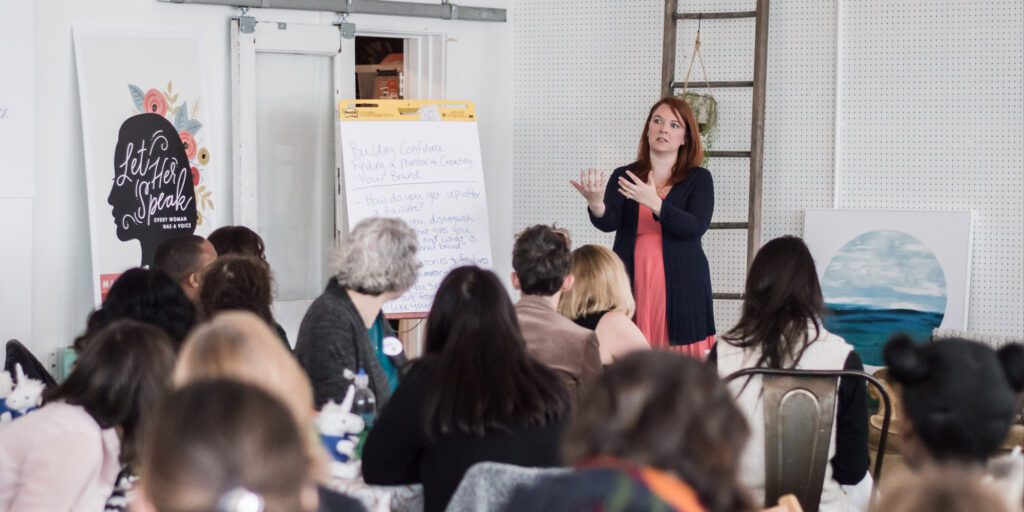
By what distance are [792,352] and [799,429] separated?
0.20 m

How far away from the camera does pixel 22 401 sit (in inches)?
111

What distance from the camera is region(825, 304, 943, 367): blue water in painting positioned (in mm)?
5379

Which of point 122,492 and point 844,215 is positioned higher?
point 844,215

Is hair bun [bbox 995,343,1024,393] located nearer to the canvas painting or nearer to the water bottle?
the water bottle

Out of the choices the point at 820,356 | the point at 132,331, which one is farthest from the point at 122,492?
the point at 820,356

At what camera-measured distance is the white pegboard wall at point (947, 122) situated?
5.32m

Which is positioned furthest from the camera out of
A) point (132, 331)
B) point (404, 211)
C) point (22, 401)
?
point (404, 211)

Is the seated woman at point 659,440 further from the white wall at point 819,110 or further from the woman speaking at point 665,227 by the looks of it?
the white wall at point 819,110

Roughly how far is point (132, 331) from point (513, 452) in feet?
2.73

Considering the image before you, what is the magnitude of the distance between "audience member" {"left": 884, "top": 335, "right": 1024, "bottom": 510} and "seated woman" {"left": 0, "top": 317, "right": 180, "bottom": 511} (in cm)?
145

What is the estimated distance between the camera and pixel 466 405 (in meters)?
2.45

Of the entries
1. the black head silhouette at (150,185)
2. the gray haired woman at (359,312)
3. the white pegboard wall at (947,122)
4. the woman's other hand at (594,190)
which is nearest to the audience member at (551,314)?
the gray haired woman at (359,312)

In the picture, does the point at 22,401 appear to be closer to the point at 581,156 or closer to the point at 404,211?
the point at 404,211

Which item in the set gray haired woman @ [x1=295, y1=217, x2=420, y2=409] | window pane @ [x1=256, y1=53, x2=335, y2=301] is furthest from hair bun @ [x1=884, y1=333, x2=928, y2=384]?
window pane @ [x1=256, y1=53, x2=335, y2=301]
